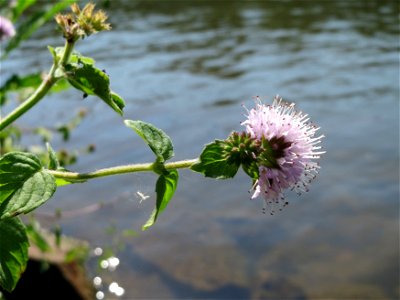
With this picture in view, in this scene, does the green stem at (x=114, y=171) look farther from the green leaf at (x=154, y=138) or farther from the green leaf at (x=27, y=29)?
the green leaf at (x=27, y=29)

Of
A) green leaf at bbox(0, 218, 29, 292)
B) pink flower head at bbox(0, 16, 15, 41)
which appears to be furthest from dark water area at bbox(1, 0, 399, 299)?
pink flower head at bbox(0, 16, 15, 41)

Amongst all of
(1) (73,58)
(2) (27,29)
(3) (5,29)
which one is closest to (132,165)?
(1) (73,58)

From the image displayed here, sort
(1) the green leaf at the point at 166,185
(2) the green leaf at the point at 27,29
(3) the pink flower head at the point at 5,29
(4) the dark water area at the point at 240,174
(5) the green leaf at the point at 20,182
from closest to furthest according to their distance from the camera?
(5) the green leaf at the point at 20,182 < (1) the green leaf at the point at 166,185 < (2) the green leaf at the point at 27,29 < (3) the pink flower head at the point at 5,29 < (4) the dark water area at the point at 240,174

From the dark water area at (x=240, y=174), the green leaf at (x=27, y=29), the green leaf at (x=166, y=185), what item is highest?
the green leaf at (x=166, y=185)

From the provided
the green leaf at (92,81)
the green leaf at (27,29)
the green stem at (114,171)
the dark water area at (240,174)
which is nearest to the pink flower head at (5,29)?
the green leaf at (27,29)

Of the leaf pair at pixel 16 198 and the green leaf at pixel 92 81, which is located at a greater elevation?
the green leaf at pixel 92 81

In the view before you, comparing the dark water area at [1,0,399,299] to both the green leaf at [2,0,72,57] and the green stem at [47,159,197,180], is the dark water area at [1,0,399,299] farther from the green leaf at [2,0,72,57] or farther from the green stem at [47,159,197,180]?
the green leaf at [2,0,72,57]

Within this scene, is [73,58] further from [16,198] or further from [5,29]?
[5,29]
